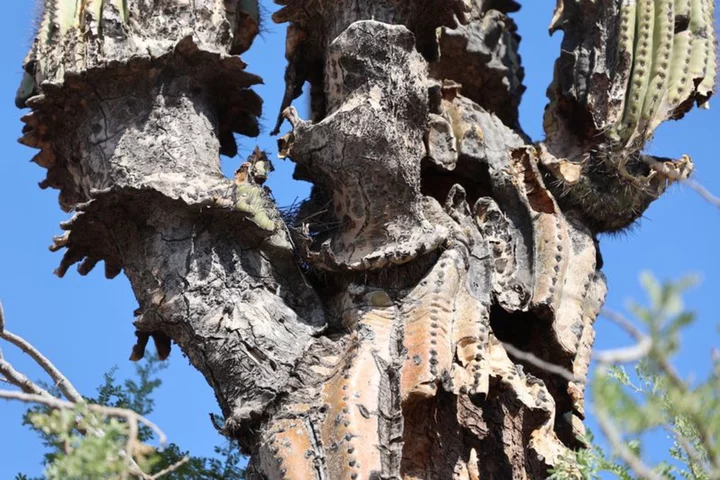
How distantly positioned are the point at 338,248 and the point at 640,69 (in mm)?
1817


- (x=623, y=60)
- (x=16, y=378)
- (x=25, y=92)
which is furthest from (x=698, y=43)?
(x=16, y=378)

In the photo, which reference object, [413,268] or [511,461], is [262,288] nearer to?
[413,268]

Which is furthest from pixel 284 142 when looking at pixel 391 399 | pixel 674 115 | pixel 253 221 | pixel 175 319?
pixel 674 115

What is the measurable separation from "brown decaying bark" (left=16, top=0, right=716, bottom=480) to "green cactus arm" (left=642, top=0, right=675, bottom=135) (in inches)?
15.2

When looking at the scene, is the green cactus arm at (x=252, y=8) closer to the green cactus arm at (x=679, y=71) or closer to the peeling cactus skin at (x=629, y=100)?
the peeling cactus skin at (x=629, y=100)

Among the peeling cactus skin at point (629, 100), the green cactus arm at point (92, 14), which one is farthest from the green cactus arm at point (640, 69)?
the green cactus arm at point (92, 14)

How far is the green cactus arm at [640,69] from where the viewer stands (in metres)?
6.69

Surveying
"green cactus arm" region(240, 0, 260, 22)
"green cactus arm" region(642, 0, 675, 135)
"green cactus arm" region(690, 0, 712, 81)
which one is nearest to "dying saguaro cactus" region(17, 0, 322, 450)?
"green cactus arm" region(240, 0, 260, 22)

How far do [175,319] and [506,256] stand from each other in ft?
5.27

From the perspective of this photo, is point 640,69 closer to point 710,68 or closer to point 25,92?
point 710,68

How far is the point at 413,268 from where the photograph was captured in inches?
235

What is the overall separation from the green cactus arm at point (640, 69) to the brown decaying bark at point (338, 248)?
363 millimetres

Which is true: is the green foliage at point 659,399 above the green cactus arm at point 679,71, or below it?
below

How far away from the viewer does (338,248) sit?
6.05 meters
